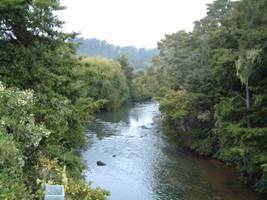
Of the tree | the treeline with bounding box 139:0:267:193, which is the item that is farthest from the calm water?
the tree

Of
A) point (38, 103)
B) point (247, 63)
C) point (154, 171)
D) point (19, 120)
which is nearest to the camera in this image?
point (19, 120)

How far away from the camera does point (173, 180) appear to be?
2552 cm

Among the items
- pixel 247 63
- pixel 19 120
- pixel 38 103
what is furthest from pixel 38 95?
pixel 247 63

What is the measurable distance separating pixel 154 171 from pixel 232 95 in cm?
770

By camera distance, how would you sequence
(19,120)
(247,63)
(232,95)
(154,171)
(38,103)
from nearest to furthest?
1. (19,120)
2. (38,103)
3. (247,63)
4. (232,95)
5. (154,171)

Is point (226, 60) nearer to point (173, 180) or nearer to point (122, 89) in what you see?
point (173, 180)

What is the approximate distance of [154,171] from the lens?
2759cm

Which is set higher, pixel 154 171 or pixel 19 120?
pixel 19 120

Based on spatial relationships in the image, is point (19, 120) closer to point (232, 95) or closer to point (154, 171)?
point (154, 171)

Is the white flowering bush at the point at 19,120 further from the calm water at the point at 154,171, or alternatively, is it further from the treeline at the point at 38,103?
the calm water at the point at 154,171

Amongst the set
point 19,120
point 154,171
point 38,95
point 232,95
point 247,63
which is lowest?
point 154,171

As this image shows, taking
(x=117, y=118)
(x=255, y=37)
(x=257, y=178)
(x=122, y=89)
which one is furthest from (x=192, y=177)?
(x=122, y=89)

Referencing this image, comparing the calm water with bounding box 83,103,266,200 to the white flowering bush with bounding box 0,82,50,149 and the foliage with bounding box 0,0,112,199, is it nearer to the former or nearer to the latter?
the foliage with bounding box 0,0,112,199

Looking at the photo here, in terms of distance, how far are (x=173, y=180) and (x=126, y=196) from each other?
419 cm
